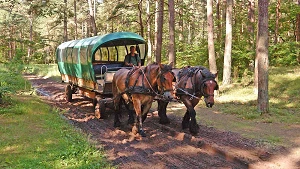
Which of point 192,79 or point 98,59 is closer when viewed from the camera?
point 192,79

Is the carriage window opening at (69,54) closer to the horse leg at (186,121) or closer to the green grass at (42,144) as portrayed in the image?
the green grass at (42,144)

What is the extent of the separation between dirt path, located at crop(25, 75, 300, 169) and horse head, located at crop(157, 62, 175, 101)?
1.33 meters

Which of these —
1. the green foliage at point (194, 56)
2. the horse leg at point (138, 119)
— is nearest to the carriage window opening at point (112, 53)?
the horse leg at point (138, 119)

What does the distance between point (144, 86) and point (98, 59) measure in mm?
4843

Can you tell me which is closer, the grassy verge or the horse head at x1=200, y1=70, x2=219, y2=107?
the grassy verge

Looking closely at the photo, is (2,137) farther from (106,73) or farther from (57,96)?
(57,96)

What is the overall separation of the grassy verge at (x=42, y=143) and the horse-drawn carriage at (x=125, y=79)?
5.82 feet

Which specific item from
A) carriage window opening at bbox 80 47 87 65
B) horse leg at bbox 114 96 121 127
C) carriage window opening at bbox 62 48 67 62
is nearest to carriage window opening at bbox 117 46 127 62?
carriage window opening at bbox 80 47 87 65

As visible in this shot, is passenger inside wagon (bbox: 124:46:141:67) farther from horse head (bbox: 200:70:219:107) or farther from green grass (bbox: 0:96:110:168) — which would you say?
horse head (bbox: 200:70:219:107)

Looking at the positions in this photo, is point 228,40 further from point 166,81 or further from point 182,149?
point 182,149

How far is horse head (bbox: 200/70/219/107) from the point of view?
842 centimetres

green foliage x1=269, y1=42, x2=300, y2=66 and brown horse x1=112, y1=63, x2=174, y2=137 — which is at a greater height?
green foliage x1=269, y1=42, x2=300, y2=66

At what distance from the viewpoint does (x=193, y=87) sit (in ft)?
30.1

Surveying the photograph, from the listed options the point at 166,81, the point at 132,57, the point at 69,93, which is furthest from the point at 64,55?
the point at 166,81
